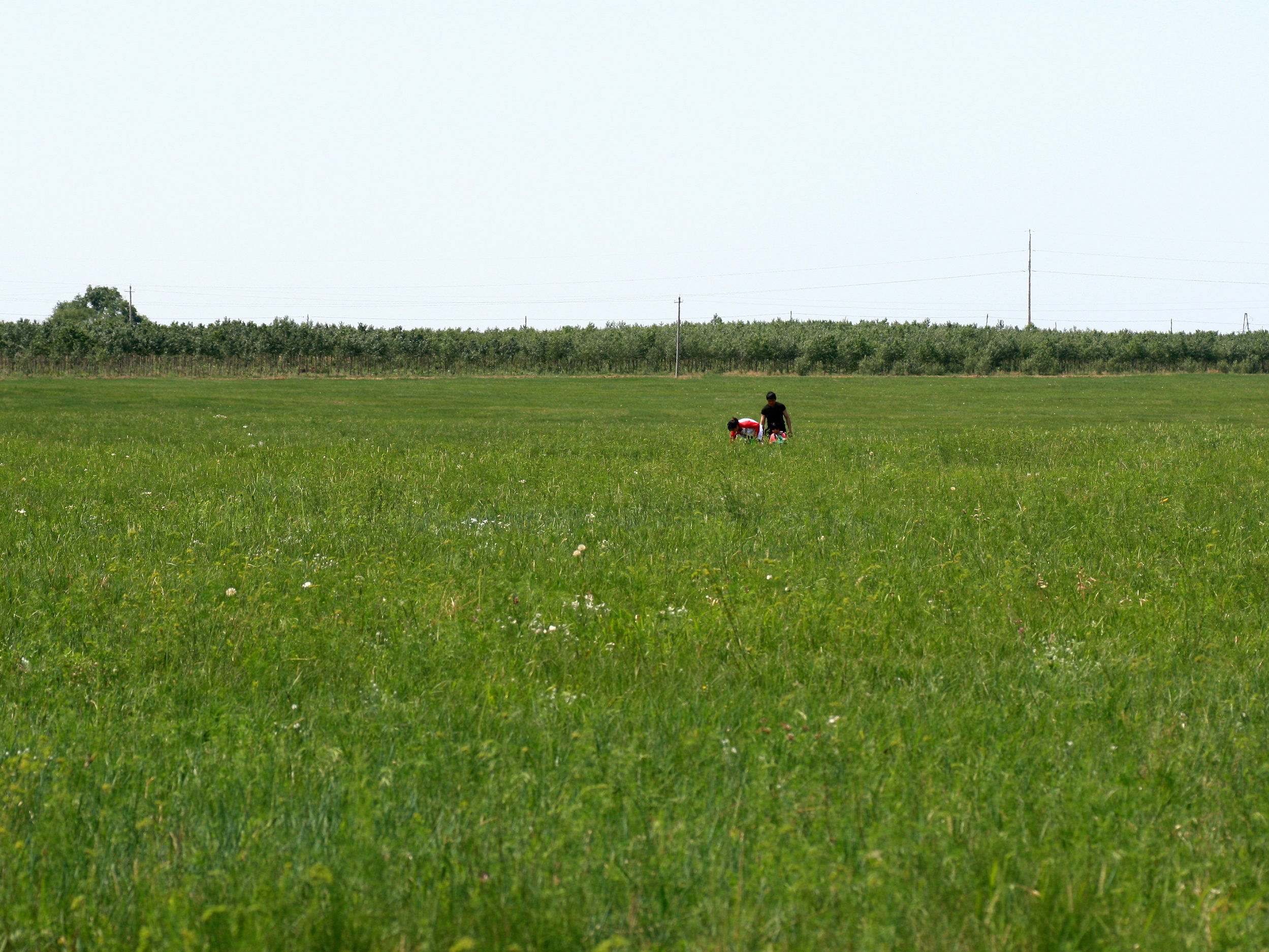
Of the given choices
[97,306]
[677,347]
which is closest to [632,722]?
[677,347]

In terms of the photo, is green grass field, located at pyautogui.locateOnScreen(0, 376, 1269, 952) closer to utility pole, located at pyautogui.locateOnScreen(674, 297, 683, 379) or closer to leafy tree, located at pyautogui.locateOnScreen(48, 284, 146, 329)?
utility pole, located at pyautogui.locateOnScreen(674, 297, 683, 379)

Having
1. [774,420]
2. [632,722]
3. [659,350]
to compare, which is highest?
[659,350]

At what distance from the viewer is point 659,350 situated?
119188 mm

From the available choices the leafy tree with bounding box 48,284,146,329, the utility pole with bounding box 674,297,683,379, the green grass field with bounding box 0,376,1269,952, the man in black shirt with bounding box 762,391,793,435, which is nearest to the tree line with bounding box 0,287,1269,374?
the utility pole with bounding box 674,297,683,379

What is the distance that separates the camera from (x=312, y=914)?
10.9 feet

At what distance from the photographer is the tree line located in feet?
362

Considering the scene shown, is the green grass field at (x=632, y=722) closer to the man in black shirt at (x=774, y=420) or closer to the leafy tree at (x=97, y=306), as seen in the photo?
the man in black shirt at (x=774, y=420)

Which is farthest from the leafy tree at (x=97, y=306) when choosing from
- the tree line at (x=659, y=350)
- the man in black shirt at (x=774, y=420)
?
the man in black shirt at (x=774, y=420)

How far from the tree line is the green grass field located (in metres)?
101

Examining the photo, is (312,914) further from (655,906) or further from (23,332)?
(23,332)

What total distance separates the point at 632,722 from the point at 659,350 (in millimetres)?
115129

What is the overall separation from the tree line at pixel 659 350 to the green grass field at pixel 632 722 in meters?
101

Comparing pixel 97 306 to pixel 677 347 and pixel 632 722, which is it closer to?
pixel 677 347

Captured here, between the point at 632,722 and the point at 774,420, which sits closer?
the point at 632,722
